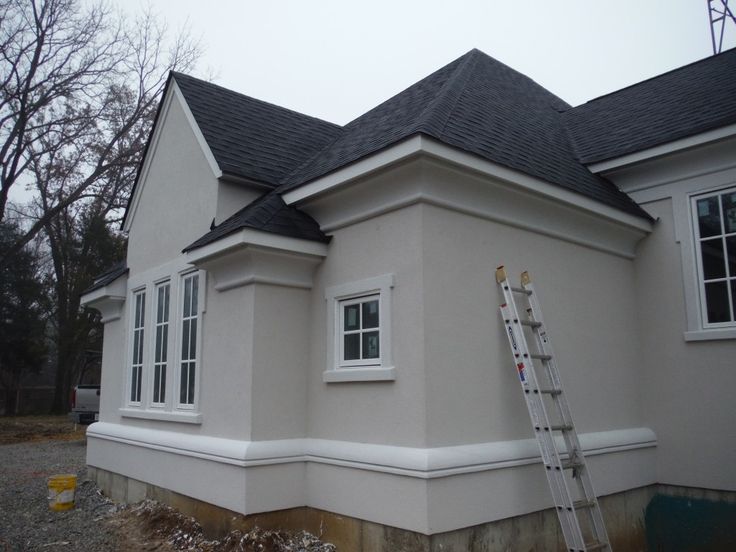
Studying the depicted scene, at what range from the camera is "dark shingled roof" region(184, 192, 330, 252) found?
6.64 m

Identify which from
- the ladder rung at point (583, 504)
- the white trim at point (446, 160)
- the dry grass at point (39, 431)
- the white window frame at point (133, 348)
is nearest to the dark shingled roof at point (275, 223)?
the white trim at point (446, 160)

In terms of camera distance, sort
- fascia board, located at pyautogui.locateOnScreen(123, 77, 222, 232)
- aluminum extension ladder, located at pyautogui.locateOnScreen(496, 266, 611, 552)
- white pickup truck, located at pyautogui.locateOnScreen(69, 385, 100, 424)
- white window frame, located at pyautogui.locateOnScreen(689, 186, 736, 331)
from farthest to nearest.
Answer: white pickup truck, located at pyautogui.locateOnScreen(69, 385, 100, 424), fascia board, located at pyautogui.locateOnScreen(123, 77, 222, 232), white window frame, located at pyautogui.locateOnScreen(689, 186, 736, 331), aluminum extension ladder, located at pyautogui.locateOnScreen(496, 266, 611, 552)

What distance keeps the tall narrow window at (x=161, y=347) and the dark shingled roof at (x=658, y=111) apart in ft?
20.6

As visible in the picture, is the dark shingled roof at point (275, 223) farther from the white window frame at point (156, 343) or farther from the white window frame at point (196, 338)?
the white window frame at point (156, 343)

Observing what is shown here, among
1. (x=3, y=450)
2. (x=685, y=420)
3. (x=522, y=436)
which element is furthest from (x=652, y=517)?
(x=3, y=450)

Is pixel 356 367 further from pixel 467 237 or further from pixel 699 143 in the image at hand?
pixel 699 143

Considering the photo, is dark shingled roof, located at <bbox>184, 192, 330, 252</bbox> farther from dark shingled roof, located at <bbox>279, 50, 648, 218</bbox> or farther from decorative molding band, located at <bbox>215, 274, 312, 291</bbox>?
decorative molding band, located at <bbox>215, 274, 312, 291</bbox>

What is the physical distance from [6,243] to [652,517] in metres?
30.9

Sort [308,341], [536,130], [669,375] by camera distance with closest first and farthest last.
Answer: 1. [308,341]
2. [669,375]
3. [536,130]

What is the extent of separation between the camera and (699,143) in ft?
23.8

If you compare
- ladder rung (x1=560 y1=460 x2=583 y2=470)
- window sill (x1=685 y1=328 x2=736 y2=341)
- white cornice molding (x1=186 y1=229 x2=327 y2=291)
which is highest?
white cornice molding (x1=186 y1=229 x2=327 y2=291)

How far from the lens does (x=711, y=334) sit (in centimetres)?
724

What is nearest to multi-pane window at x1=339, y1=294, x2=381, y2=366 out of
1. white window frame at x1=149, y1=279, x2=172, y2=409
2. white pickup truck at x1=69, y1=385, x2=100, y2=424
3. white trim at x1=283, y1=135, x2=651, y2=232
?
white trim at x1=283, y1=135, x2=651, y2=232

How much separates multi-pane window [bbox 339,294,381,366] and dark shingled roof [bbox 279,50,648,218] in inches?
57.2
